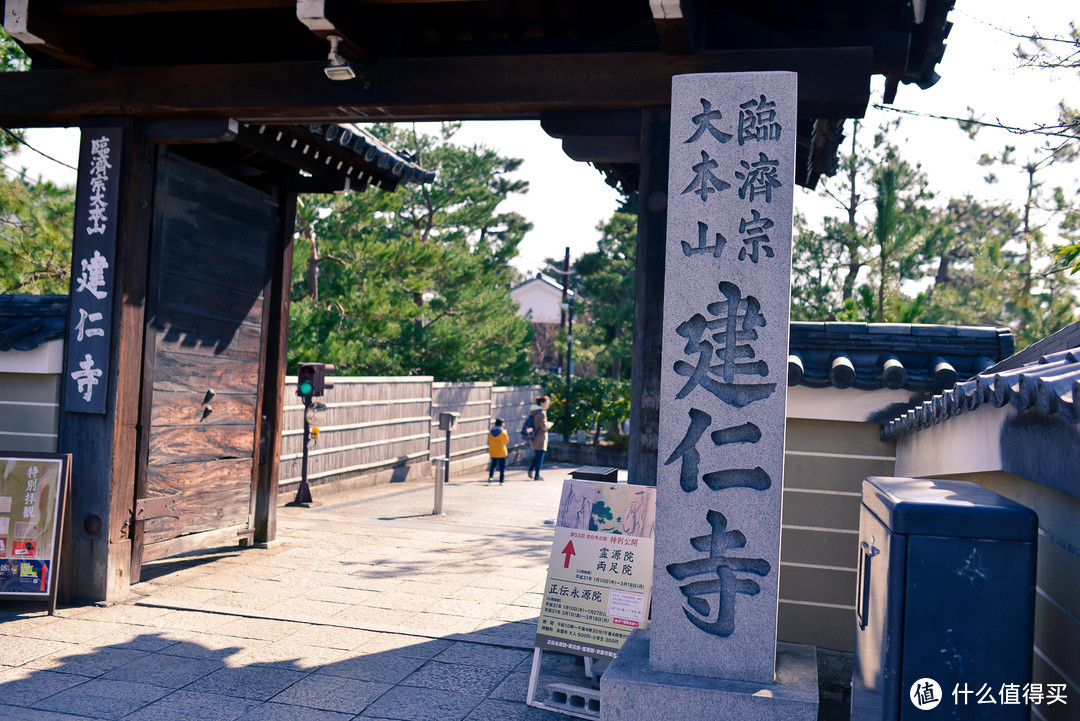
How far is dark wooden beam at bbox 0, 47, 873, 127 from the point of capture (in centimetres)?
529

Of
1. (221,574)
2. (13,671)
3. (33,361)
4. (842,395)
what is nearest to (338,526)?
(221,574)

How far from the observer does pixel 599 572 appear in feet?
16.2

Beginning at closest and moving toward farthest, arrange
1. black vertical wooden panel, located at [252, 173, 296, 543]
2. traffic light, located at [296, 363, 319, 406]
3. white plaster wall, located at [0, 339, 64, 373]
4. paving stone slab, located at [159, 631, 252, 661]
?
paving stone slab, located at [159, 631, 252, 661]
white plaster wall, located at [0, 339, 64, 373]
black vertical wooden panel, located at [252, 173, 296, 543]
traffic light, located at [296, 363, 319, 406]

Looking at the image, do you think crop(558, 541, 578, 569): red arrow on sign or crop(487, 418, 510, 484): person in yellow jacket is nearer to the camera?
crop(558, 541, 578, 569): red arrow on sign

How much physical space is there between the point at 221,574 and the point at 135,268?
301 centimetres

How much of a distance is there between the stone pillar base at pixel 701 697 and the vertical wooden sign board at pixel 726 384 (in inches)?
3.4

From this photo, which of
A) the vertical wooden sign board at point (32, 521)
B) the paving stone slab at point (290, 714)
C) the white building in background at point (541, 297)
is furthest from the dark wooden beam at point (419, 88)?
the white building in background at point (541, 297)

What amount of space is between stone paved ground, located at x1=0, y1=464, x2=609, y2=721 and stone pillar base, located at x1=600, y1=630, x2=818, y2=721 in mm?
1224

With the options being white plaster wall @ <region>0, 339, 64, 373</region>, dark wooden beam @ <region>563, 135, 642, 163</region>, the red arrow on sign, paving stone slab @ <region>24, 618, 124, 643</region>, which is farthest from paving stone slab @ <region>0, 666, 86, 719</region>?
dark wooden beam @ <region>563, 135, 642, 163</region>

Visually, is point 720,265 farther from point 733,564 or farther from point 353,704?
point 353,704

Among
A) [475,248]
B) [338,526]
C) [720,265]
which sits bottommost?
[338,526]

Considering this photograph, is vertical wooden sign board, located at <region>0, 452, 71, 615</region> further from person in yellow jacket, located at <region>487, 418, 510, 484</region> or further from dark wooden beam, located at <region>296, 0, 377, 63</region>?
person in yellow jacket, located at <region>487, 418, 510, 484</region>

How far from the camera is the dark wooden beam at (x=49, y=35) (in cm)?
573

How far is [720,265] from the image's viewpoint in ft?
12.4
